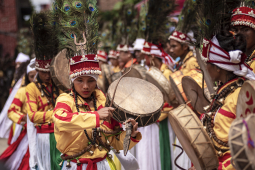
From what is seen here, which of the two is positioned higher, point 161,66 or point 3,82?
point 161,66

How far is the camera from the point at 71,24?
2947mm

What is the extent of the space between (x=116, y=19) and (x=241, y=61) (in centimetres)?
754

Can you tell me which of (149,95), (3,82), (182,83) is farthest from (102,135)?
(3,82)

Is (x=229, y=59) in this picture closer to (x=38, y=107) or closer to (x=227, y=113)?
(x=227, y=113)

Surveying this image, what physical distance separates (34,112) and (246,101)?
3.15m

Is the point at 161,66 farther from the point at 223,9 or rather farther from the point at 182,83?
the point at 223,9

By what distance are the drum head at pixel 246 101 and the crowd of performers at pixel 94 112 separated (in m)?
0.20

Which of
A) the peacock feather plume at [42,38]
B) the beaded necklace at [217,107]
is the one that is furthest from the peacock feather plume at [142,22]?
the beaded necklace at [217,107]

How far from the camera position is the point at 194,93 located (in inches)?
139

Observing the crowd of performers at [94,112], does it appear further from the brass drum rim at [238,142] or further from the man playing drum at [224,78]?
the brass drum rim at [238,142]

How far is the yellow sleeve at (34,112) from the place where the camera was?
412cm

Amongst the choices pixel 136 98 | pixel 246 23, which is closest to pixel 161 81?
pixel 246 23

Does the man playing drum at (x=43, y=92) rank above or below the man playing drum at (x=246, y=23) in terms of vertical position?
below

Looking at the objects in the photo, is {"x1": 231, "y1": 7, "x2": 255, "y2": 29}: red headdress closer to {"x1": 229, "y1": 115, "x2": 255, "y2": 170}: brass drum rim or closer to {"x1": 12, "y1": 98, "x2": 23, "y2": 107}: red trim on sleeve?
{"x1": 229, "y1": 115, "x2": 255, "y2": 170}: brass drum rim
